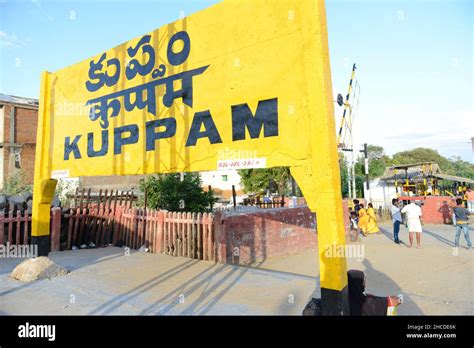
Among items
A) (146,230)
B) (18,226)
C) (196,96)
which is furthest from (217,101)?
(18,226)

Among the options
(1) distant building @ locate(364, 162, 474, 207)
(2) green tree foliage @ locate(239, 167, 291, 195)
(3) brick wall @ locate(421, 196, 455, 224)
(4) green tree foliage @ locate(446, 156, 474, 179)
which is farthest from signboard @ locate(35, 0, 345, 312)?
(4) green tree foliage @ locate(446, 156, 474, 179)

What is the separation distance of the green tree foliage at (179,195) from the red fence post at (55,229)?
14.6ft

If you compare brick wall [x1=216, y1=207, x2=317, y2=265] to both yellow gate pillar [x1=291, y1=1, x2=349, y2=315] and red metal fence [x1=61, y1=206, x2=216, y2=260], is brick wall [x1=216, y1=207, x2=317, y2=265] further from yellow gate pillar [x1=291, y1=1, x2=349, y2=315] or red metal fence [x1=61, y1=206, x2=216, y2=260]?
yellow gate pillar [x1=291, y1=1, x2=349, y2=315]

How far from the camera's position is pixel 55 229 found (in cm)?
Result: 984

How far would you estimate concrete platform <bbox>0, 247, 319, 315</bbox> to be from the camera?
5.07 meters

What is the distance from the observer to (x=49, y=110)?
25.8ft

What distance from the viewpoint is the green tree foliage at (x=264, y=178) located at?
32416 millimetres

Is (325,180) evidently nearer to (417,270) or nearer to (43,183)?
(417,270)

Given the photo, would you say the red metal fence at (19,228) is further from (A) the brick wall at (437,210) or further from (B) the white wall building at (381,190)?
(B) the white wall building at (381,190)

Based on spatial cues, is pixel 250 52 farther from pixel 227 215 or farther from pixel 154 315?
pixel 227 215

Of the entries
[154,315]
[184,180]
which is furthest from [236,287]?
[184,180]
